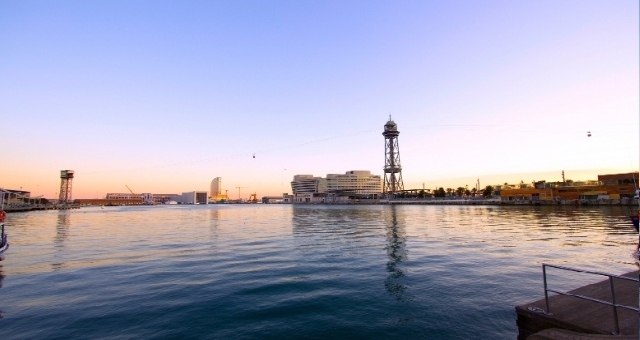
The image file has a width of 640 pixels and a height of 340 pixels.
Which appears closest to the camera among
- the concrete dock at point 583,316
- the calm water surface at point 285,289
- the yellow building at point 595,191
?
the concrete dock at point 583,316

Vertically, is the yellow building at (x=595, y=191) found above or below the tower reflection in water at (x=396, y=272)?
above

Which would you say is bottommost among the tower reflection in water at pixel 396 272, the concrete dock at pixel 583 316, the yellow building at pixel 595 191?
the tower reflection in water at pixel 396 272

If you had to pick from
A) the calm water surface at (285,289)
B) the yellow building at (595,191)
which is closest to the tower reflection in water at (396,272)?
the calm water surface at (285,289)

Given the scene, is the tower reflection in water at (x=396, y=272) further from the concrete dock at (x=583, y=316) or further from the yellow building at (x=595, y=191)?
the yellow building at (x=595, y=191)

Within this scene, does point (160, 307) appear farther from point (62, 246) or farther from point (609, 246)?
point (609, 246)

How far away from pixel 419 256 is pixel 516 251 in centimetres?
856

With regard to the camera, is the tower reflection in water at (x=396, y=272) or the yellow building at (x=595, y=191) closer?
the tower reflection in water at (x=396, y=272)

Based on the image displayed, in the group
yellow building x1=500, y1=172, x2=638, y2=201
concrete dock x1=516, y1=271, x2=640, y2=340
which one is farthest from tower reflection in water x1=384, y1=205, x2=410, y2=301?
yellow building x1=500, y1=172, x2=638, y2=201

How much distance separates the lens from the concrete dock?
7501 millimetres

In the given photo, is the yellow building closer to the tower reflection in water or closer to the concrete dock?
the tower reflection in water

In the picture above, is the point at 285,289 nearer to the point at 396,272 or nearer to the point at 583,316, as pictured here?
the point at 396,272

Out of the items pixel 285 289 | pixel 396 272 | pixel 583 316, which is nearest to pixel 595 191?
pixel 396 272

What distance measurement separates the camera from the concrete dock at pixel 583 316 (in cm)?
750

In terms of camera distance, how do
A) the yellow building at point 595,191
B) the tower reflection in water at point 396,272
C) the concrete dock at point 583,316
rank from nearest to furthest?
the concrete dock at point 583,316
the tower reflection in water at point 396,272
the yellow building at point 595,191
